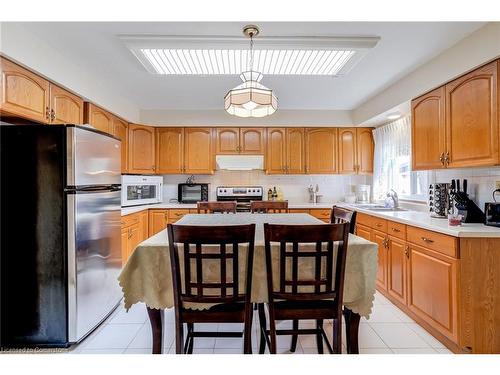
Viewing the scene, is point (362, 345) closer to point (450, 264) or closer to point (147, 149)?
point (450, 264)

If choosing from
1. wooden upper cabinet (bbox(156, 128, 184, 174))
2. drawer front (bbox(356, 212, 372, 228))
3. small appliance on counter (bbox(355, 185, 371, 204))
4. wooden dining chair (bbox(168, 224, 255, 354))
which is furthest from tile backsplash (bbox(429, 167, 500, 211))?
wooden upper cabinet (bbox(156, 128, 184, 174))

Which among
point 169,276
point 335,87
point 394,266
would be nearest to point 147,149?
point 335,87

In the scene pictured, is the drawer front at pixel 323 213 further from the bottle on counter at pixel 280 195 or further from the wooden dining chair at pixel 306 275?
the wooden dining chair at pixel 306 275

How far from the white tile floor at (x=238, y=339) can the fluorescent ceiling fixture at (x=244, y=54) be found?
2.21m

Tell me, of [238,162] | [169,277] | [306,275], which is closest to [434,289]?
[306,275]

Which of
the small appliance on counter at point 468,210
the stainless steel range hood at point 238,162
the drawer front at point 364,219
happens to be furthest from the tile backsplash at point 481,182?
the stainless steel range hood at point 238,162

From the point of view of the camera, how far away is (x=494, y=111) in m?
1.95

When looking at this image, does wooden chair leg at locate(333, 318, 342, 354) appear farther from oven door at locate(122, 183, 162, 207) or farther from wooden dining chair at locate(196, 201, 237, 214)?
oven door at locate(122, 183, 162, 207)

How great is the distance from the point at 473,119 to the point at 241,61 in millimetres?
1860

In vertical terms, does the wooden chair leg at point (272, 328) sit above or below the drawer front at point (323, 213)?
below

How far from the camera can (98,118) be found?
319 cm

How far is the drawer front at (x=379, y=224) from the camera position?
9.38ft

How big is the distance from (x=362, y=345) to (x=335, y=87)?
2636mm
